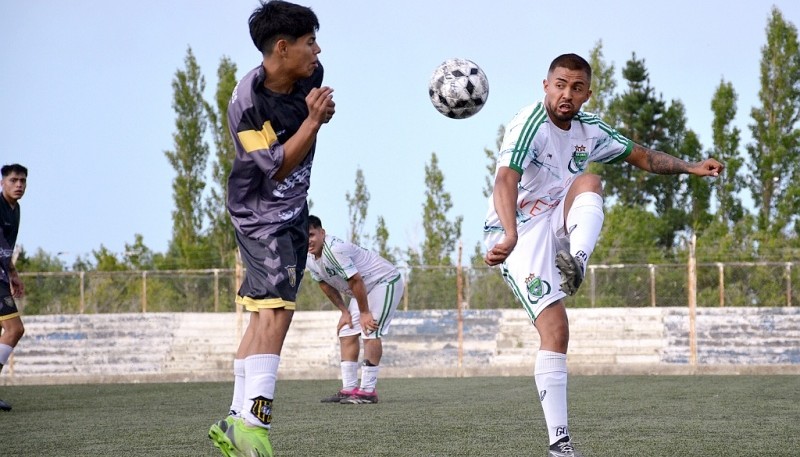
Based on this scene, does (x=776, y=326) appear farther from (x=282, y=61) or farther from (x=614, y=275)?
(x=282, y=61)

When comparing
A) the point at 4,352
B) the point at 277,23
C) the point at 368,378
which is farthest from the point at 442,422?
the point at 4,352

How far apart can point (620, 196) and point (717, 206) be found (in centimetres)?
501

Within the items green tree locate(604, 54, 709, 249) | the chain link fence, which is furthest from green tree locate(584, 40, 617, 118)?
the chain link fence

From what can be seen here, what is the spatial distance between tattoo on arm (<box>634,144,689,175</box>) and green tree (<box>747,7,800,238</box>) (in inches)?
1417

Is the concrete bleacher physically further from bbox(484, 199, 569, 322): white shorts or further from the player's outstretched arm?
bbox(484, 199, 569, 322): white shorts

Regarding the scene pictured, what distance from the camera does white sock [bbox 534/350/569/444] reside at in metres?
5.76

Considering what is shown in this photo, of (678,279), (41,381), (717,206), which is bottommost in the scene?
(41,381)

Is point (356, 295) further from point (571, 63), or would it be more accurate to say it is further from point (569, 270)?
point (569, 270)

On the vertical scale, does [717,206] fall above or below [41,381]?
above

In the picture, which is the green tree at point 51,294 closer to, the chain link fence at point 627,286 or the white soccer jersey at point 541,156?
the chain link fence at point 627,286

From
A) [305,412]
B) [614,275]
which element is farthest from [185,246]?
[305,412]

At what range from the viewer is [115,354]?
2238cm

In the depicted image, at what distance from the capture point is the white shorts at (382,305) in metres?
12.4

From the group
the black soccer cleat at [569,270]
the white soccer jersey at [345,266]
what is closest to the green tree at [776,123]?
the white soccer jersey at [345,266]
